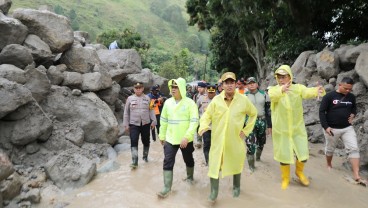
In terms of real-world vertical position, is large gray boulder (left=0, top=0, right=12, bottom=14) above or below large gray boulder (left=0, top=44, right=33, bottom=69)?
above

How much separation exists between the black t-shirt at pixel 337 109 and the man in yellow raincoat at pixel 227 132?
1.94 meters

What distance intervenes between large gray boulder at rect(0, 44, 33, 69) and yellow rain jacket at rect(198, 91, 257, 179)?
529 cm

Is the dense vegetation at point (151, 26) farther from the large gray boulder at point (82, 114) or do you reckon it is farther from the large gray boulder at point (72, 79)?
the large gray boulder at point (82, 114)

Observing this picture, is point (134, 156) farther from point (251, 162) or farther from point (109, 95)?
point (109, 95)

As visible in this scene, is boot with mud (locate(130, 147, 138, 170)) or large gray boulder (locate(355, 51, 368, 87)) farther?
large gray boulder (locate(355, 51, 368, 87))

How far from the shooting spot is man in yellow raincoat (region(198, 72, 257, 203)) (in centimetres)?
459

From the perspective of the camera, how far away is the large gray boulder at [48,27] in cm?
889

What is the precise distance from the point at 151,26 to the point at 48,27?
12233 centimetres

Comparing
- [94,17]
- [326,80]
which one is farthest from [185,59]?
[94,17]

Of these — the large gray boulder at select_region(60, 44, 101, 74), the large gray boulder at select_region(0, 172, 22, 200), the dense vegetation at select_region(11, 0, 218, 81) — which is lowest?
the large gray boulder at select_region(0, 172, 22, 200)

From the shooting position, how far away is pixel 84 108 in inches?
334

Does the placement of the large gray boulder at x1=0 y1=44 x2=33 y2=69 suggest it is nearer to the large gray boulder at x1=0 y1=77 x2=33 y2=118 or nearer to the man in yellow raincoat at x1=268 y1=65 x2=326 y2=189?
the large gray boulder at x1=0 y1=77 x2=33 y2=118

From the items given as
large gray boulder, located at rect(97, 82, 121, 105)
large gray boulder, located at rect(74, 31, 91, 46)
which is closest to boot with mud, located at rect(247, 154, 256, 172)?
large gray boulder, located at rect(97, 82, 121, 105)

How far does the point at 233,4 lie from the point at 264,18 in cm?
194
